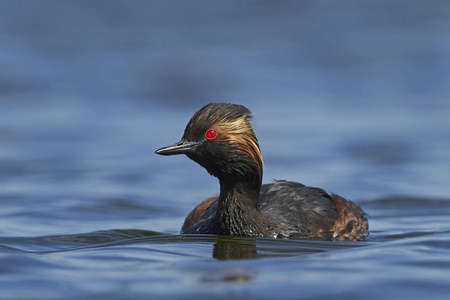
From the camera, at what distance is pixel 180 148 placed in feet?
30.0

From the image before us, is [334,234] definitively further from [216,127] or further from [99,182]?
[99,182]

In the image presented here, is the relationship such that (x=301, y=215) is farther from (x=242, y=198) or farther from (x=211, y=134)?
(x=211, y=134)

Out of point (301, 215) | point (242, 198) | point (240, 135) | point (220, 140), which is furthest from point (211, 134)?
point (301, 215)

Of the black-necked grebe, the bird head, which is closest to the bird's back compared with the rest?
the black-necked grebe

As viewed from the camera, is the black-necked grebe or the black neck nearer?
the black-necked grebe

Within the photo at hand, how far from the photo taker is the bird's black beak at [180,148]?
358 inches

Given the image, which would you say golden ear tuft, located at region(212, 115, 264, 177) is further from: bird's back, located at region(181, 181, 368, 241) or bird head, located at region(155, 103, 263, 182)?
bird's back, located at region(181, 181, 368, 241)

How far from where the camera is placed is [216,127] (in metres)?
9.15

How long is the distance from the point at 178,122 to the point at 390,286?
10.2 meters

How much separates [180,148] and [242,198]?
0.91 metres

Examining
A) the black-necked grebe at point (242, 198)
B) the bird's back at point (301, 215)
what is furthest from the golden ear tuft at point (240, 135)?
the bird's back at point (301, 215)

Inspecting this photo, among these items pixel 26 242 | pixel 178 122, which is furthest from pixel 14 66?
pixel 26 242

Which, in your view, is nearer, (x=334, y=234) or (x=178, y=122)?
(x=334, y=234)

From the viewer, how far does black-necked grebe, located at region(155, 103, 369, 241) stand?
9.17 metres
